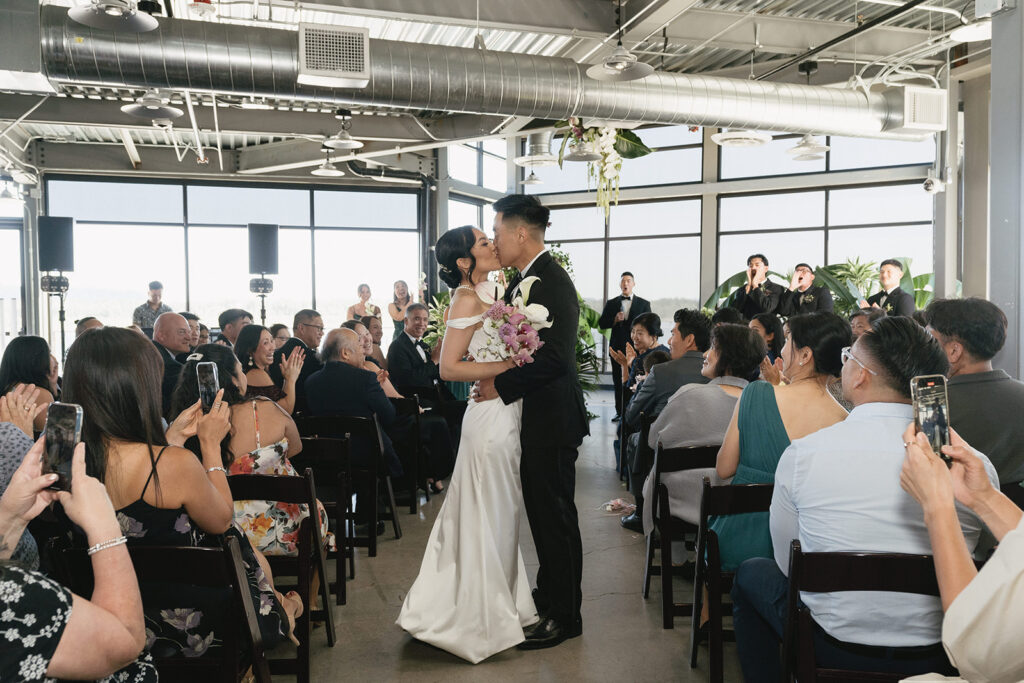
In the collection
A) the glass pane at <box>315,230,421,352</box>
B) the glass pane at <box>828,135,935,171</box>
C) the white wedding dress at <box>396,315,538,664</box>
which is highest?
the glass pane at <box>828,135,935,171</box>

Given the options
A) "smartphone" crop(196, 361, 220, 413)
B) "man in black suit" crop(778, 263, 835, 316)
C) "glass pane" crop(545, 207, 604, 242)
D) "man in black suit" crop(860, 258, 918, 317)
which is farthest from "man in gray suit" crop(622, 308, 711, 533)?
"glass pane" crop(545, 207, 604, 242)

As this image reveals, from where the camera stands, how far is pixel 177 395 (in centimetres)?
272

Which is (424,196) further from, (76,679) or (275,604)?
(76,679)

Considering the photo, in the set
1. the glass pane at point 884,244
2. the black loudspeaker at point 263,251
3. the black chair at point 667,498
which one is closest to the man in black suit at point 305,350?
the black chair at point 667,498

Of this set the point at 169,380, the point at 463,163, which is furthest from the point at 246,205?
the point at 169,380

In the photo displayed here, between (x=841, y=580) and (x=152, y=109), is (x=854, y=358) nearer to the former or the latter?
(x=841, y=580)

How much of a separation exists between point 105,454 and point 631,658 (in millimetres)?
2057

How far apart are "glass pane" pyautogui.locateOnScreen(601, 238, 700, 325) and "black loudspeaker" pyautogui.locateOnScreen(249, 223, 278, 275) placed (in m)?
5.97

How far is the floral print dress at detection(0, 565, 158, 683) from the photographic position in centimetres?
117

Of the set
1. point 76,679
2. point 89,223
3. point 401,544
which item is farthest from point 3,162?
point 76,679

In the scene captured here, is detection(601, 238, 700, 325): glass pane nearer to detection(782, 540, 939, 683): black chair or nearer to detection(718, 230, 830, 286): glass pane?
detection(718, 230, 830, 286): glass pane

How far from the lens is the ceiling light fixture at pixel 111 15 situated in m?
4.12

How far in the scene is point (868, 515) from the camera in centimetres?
182

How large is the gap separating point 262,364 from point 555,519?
2.24 m
